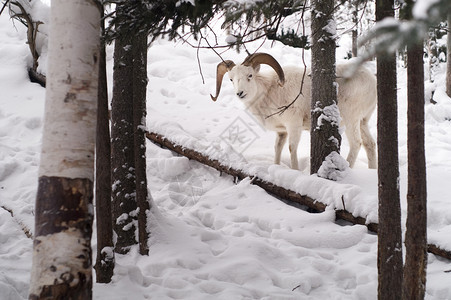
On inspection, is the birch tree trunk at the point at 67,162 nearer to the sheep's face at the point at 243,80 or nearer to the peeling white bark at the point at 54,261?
the peeling white bark at the point at 54,261

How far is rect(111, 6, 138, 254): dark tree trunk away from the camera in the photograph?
433cm

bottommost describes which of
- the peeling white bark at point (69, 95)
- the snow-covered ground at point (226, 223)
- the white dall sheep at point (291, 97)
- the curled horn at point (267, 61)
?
the snow-covered ground at point (226, 223)

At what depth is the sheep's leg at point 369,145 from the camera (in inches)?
303

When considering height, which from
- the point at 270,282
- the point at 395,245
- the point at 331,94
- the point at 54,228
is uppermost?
the point at 331,94

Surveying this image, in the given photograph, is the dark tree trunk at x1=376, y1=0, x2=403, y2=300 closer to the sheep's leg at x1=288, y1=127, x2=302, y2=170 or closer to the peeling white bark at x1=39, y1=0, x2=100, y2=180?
the peeling white bark at x1=39, y1=0, x2=100, y2=180

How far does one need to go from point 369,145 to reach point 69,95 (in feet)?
22.2

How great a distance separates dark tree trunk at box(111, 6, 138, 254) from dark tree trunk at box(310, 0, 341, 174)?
9.35ft

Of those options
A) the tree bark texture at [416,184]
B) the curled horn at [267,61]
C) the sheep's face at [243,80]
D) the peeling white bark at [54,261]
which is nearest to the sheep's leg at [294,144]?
the curled horn at [267,61]

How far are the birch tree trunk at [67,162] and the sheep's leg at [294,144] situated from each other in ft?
18.7

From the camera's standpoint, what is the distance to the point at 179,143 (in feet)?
24.3

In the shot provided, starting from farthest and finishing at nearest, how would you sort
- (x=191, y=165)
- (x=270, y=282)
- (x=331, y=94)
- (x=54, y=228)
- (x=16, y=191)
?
(x=191, y=165)
(x=331, y=94)
(x=16, y=191)
(x=270, y=282)
(x=54, y=228)

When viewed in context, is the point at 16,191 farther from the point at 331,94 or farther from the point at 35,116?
the point at 331,94

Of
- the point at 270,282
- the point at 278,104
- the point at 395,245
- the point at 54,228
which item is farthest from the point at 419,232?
the point at 278,104

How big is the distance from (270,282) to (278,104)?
15.8 ft
